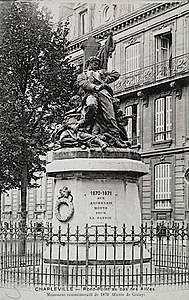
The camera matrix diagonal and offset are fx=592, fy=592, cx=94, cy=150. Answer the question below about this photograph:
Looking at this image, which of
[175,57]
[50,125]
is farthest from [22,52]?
[175,57]

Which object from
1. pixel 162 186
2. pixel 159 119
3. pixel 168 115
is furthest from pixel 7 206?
pixel 168 115

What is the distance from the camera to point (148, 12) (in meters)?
30.3

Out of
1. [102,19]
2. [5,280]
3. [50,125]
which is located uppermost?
[102,19]

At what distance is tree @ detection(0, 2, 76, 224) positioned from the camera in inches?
780

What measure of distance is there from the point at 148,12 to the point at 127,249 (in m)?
21.5

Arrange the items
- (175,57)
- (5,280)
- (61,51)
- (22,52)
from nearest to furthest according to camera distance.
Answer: (5,280)
(22,52)
(61,51)
(175,57)

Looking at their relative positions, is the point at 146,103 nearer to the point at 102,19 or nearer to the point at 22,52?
the point at 102,19

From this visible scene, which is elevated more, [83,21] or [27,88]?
[83,21]

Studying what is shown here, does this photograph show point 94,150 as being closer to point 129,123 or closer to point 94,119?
point 94,119

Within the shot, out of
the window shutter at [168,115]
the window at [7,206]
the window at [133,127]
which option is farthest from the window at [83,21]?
the window at [7,206]

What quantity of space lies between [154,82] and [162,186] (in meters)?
5.31

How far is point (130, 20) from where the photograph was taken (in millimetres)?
31281

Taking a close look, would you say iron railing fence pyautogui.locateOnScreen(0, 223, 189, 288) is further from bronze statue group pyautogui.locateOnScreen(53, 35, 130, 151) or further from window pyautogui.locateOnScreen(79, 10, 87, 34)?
window pyautogui.locateOnScreen(79, 10, 87, 34)

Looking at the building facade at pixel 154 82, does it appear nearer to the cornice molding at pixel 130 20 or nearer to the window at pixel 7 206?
the cornice molding at pixel 130 20
